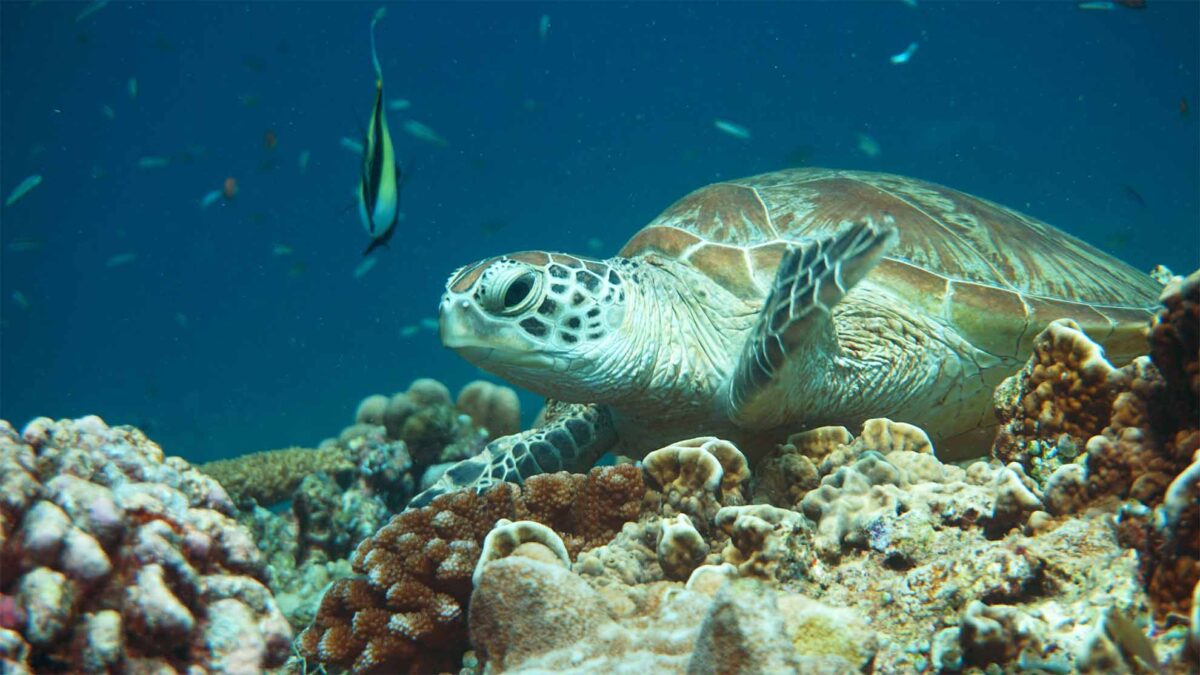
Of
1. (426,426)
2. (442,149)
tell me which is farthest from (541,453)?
(442,149)

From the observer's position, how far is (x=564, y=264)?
2.64 meters

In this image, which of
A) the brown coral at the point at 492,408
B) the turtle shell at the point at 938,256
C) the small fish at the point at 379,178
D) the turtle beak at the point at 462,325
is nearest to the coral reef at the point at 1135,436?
the turtle shell at the point at 938,256

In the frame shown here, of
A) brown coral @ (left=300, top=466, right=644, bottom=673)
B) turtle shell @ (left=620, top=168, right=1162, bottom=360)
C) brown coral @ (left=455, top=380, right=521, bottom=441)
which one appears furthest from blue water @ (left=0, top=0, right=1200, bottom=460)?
brown coral @ (left=300, top=466, right=644, bottom=673)

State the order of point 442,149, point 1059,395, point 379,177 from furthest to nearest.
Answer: point 442,149
point 379,177
point 1059,395

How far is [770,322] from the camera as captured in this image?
221cm

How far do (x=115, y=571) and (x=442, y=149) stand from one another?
1557 inches

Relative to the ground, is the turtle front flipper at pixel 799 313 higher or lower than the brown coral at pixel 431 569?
higher

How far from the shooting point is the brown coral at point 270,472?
13.1ft

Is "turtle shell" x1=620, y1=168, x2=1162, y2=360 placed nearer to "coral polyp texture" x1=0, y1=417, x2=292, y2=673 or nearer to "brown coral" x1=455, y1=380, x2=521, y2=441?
"brown coral" x1=455, y1=380, x2=521, y2=441

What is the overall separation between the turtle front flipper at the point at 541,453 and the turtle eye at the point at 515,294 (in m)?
0.76

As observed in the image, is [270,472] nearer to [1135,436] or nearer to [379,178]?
[379,178]

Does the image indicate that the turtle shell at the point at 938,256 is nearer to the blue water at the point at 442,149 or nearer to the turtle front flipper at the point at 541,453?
the turtle front flipper at the point at 541,453

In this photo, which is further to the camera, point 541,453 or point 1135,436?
point 541,453

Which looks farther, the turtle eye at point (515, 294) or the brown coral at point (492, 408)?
the brown coral at point (492, 408)
